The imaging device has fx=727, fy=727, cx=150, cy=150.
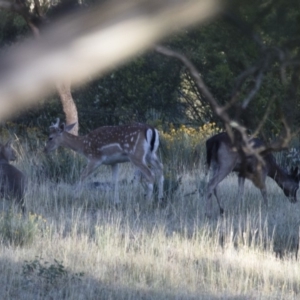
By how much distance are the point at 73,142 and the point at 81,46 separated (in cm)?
1202

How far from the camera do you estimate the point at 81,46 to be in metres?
1.31

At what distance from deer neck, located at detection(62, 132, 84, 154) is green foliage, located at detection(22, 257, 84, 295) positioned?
684cm

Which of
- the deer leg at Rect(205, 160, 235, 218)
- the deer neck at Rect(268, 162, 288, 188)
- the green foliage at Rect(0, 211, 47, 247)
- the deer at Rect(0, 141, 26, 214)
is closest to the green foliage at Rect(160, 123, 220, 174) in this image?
the deer neck at Rect(268, 162, 288, 188)

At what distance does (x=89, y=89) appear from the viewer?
816 inches

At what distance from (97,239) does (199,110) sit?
14.4 meters

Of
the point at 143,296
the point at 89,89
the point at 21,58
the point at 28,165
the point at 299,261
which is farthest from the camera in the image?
the point at 89,89

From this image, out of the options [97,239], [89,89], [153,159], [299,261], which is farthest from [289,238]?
[89,89]

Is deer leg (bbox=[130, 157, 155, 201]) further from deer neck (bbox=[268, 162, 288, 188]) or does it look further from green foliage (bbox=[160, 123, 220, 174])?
green foliage (bbox=[160, 123, 220, 174])

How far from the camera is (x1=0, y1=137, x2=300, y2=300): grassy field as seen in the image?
6016 millimetres

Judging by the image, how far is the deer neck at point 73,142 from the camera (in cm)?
1310

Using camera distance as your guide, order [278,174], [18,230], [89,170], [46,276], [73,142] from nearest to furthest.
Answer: [46,276] < [18,230] < [278,174] < [89,170] < [73,142]

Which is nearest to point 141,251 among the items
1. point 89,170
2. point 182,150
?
point 89,170

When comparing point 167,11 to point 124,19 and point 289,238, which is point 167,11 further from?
point 289,238

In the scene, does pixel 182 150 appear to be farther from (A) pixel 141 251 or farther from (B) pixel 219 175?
(A) pixel 141 251
